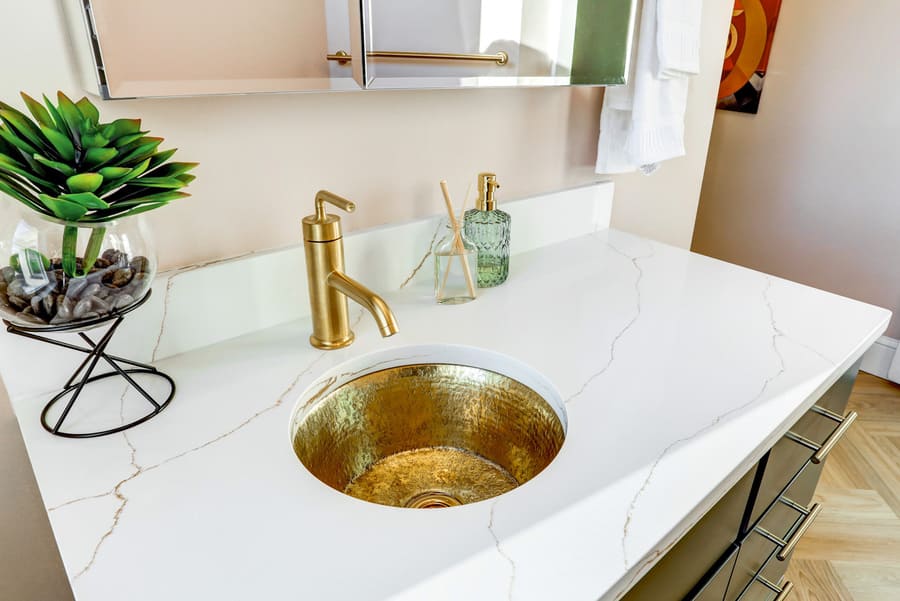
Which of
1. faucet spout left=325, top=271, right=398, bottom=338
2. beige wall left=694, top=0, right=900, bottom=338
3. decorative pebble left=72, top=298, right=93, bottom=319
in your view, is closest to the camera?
decorative pebble left=72, top=298, right=93, bottom=319

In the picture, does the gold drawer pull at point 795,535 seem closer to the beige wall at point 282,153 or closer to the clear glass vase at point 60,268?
the beige wall at point 282,153

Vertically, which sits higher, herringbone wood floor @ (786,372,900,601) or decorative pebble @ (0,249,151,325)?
decorative pebble @ (0,249,151,325)

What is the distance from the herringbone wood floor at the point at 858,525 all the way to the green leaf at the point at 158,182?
1.71 metres

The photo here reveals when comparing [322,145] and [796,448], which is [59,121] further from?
[796,448]

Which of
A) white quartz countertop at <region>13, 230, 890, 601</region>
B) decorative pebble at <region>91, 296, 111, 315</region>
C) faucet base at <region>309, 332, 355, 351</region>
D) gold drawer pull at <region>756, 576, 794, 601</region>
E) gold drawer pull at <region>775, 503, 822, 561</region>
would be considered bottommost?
gold drawer pull at <region>756, 576, 794, 601</region>

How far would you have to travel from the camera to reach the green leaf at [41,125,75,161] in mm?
549

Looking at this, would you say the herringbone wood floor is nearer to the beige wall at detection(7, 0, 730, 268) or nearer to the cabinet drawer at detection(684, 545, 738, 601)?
the cabinet drawer at detection(684, 545, 738, 601)

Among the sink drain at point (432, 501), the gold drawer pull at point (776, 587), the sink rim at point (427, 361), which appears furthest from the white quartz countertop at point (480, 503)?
the gold drawer pull at point (776, 587)

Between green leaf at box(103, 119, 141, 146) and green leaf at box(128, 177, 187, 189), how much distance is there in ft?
0.15

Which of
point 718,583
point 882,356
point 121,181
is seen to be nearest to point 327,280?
point 121,181

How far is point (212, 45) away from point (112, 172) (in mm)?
260

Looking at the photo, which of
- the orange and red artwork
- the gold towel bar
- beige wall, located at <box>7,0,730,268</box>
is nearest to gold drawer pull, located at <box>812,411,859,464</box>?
beige wall, located at <box>7,0,730,268</box>

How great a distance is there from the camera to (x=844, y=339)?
3.01 ft

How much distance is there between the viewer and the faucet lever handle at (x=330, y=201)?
749 millimetres
